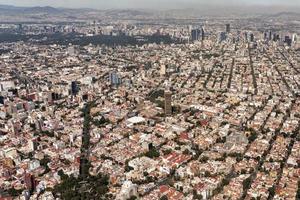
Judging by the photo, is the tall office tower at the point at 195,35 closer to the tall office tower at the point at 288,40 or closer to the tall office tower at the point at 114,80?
the tall office tower at the point at 288,40

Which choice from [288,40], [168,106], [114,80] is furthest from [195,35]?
[168,106]

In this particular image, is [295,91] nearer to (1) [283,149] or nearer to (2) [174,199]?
(1) [283,149]

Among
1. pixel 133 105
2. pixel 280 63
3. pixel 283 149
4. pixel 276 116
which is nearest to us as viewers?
pixel 283 149

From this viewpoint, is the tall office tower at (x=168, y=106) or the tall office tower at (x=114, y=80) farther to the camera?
the tall office tower at (x=114, y=80)

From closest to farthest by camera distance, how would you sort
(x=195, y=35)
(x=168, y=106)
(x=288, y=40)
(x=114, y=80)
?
(x=168, y=106)
(x=114, y=80)
(x=288, y=40)
(x=195, y=35)

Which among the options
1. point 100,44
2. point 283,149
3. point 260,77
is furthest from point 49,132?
point 100,44

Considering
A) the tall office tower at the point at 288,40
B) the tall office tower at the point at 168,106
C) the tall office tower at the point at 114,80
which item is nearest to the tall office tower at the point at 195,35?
the tall office tower at the point at 288,40

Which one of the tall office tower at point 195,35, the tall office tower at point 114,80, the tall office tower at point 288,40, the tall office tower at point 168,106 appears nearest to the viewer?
the tall office tower at point 168,106

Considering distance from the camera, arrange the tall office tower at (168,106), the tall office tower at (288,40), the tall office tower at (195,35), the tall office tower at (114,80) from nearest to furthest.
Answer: the tall office tower at (168,106), the tall office tower at (114,80), the tall office tower at (288,40), the tall office tower at (195,35)

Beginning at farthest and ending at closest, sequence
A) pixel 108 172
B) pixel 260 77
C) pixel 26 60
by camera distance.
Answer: pixel 26 60
pixel 260 77
pixel 108 172

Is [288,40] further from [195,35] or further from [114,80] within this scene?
[114,80]

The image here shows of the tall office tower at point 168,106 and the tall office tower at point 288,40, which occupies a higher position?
the tall office tower at point 288,40
